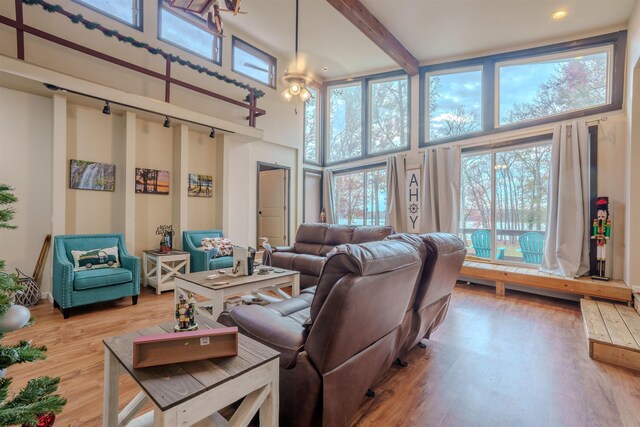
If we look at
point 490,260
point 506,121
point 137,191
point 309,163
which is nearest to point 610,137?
point 506,121

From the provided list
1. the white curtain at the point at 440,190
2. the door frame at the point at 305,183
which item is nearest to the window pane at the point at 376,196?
the white curtain at the point at 440,190

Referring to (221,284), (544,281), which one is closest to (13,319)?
(221,284)

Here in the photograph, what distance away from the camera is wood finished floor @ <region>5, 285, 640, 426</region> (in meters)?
1.67

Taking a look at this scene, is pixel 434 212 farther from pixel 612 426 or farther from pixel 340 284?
pixel 340 284

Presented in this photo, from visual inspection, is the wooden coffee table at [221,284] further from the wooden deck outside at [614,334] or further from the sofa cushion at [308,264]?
the wooden deck outside at [614,334]

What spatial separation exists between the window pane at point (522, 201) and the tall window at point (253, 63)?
4.64 meters

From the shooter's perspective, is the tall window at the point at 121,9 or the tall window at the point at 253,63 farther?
the tall window at the point at 253,63

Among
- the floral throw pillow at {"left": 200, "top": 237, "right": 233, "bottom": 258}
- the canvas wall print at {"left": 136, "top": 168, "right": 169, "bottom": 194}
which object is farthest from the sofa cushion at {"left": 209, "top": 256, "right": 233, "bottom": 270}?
the canvas wall print at {"left": 136, "top": 168, "right": 169, "bottom": 194}

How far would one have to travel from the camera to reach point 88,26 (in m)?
3.43

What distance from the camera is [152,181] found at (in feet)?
14.8

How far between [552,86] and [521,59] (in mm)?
674

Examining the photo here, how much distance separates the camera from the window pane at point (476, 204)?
4.85 metres

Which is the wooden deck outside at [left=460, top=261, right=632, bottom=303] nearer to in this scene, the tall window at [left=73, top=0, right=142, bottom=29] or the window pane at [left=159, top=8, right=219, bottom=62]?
the window pane at [left=159, top=8, right=219, bottom=62]

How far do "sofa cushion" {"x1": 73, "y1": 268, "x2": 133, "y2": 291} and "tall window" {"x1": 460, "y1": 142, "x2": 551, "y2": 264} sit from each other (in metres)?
5.16
